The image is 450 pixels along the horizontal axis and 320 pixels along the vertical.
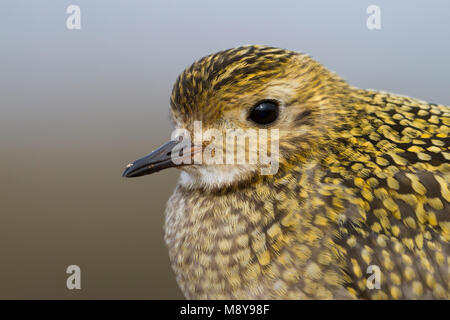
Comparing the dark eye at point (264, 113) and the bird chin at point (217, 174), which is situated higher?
the dark eye at point (264, 113)

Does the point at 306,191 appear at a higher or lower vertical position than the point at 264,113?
lower

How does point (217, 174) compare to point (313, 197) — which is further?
Answer: point (217, 174)

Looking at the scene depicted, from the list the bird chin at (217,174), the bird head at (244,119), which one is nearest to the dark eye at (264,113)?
the bird head at (244,119)

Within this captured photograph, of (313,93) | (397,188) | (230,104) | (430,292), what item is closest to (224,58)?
(230,104)

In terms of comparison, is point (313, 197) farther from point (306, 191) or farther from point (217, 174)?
point (217, 174)

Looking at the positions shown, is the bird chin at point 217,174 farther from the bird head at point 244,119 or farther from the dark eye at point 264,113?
the dark eye at point 264,113

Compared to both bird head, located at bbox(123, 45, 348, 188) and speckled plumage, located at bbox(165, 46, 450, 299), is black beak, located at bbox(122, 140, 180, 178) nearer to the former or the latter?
bird head, located at bbox(123, 45, 348, 188)

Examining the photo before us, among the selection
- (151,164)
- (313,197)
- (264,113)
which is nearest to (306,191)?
(313,197)
